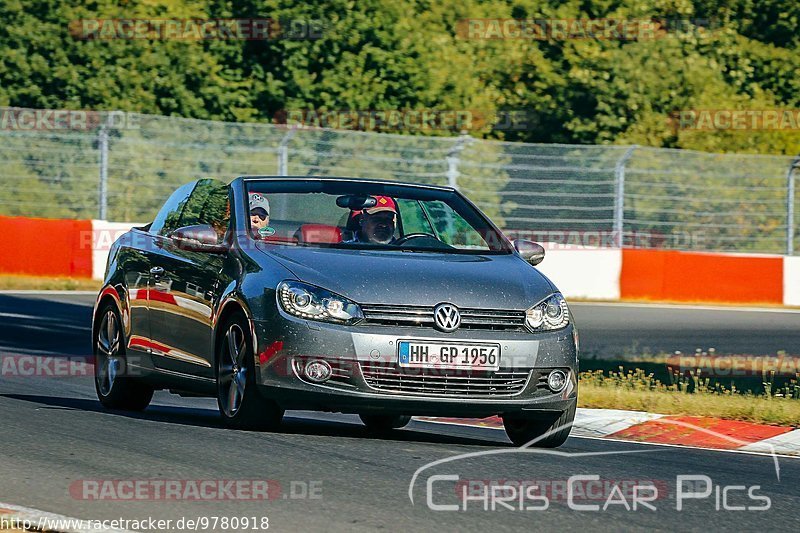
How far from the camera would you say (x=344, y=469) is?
8.16m

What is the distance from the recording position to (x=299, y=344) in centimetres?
879

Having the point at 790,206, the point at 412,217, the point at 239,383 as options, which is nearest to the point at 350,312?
the point at 239,383

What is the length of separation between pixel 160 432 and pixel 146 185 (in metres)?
17.5

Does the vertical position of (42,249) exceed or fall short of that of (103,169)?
it falls short

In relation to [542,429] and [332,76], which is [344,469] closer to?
[542,429]

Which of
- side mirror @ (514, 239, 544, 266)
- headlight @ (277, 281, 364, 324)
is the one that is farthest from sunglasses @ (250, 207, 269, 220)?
side mirror @ (514, 239, 544, 266)

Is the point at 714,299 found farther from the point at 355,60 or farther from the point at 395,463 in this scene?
the point at 395,463

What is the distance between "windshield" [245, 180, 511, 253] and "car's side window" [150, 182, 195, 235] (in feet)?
2.31

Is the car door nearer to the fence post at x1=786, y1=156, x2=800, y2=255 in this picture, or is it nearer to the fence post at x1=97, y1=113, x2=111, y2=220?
the fence post at x1=97, y1=113, x2=111, y2=220

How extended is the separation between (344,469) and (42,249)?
17.4m

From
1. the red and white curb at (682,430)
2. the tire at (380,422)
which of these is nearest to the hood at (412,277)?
the tire at (380,422)

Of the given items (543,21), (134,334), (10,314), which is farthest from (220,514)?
(543,21)

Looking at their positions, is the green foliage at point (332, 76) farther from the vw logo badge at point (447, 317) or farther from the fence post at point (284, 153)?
the vw logo badge at point (447, 317)

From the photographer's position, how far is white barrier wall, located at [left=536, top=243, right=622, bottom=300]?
84.8ft
